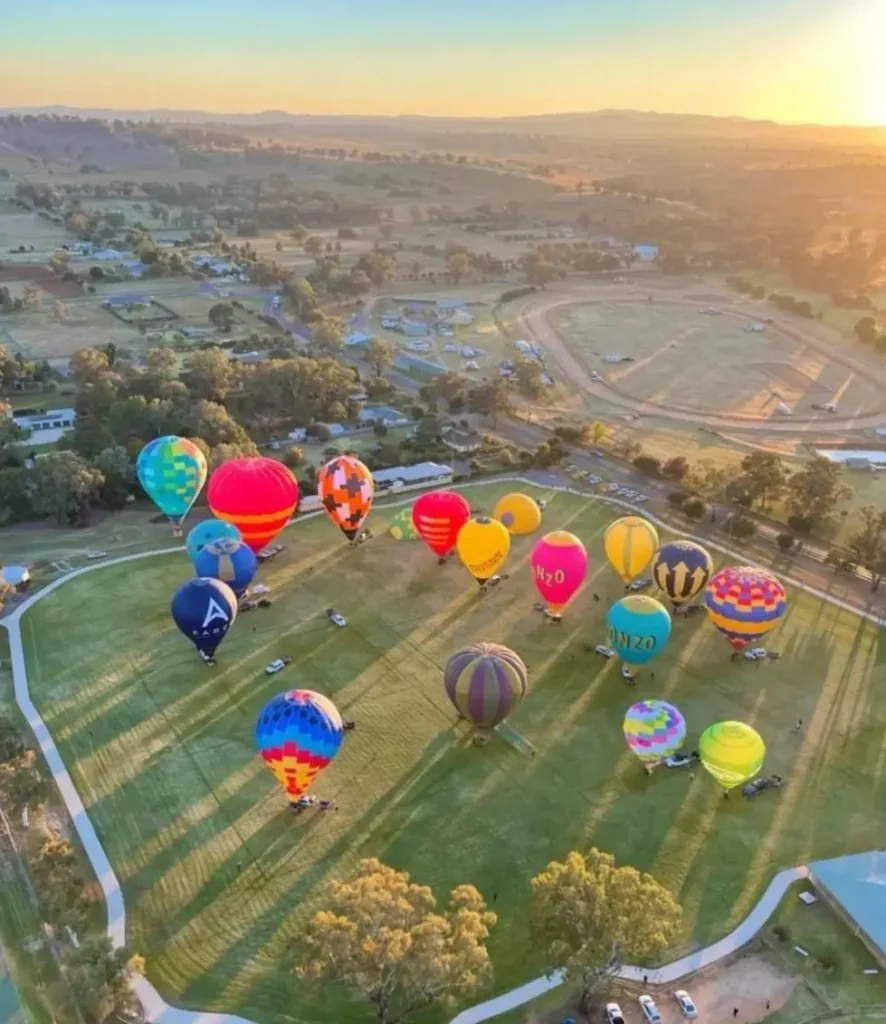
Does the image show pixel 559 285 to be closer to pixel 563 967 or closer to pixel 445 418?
pixel 445 418

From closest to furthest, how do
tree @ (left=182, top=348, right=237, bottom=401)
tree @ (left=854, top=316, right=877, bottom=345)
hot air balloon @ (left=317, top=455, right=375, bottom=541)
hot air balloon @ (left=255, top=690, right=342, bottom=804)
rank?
hot air balloon @ (left=255, top=690, right=342, bottom=804) → hot air balloon @ (left=317, top=455, right=375, bottom=541) → tree @ (left=182, top=348, right=237, bottom=401) → tree @ (left=854, top=316, right=877, bottom=345)

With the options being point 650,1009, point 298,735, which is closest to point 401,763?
point 298,735

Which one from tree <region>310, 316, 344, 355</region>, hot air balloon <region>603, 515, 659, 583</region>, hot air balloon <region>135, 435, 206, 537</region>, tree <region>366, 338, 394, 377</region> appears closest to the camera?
hot air balloon <region>603, 515, 659, 583</region>

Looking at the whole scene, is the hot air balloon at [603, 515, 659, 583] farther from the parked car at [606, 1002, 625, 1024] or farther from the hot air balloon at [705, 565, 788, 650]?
the parked car at [606, 1002, 625, 1024]

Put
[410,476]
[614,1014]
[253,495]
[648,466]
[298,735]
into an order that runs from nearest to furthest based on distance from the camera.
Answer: [614,1014] → [298,735] → [253,495] → [410,476] → [648,466]

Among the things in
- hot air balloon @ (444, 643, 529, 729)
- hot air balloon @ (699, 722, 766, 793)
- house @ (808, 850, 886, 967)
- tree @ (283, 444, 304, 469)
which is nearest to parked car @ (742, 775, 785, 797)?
hot air balloon @ (699, 722, 766, 793)

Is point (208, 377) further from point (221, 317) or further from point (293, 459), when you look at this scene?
point (221, 317)
